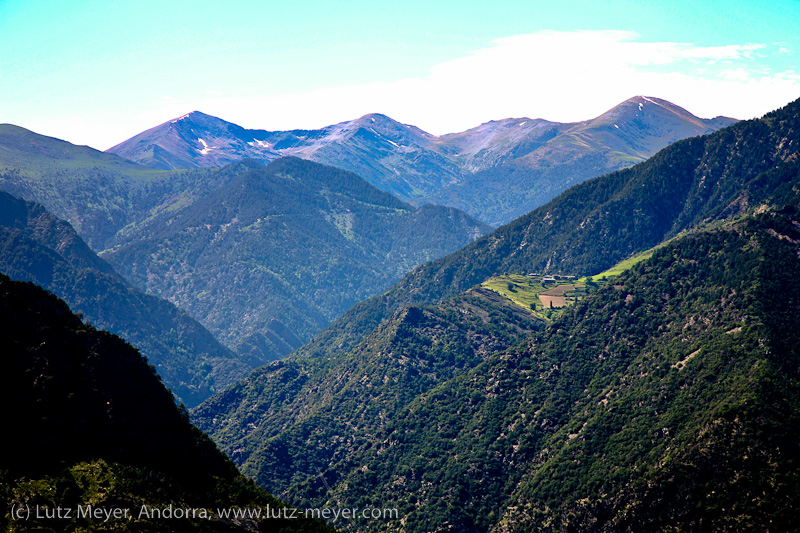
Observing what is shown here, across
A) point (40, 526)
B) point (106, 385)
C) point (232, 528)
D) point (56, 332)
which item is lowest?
point (232, 528)

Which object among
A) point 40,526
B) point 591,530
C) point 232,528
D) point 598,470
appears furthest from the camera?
point 598,470

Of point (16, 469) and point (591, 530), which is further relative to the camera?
point (591, 530)

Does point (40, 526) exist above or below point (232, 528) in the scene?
above

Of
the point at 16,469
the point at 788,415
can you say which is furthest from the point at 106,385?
the point at 788,415

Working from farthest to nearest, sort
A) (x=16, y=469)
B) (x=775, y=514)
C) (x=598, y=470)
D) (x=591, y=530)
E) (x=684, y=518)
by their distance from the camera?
(x=598, y=470) → (x=591, y=530) → (x=684, y=518) → (x=775, y=514) → (x=16, y=469)

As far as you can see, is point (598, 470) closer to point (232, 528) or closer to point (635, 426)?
point (635, 426)

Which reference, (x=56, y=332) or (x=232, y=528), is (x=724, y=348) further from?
(x=56, y=332)
